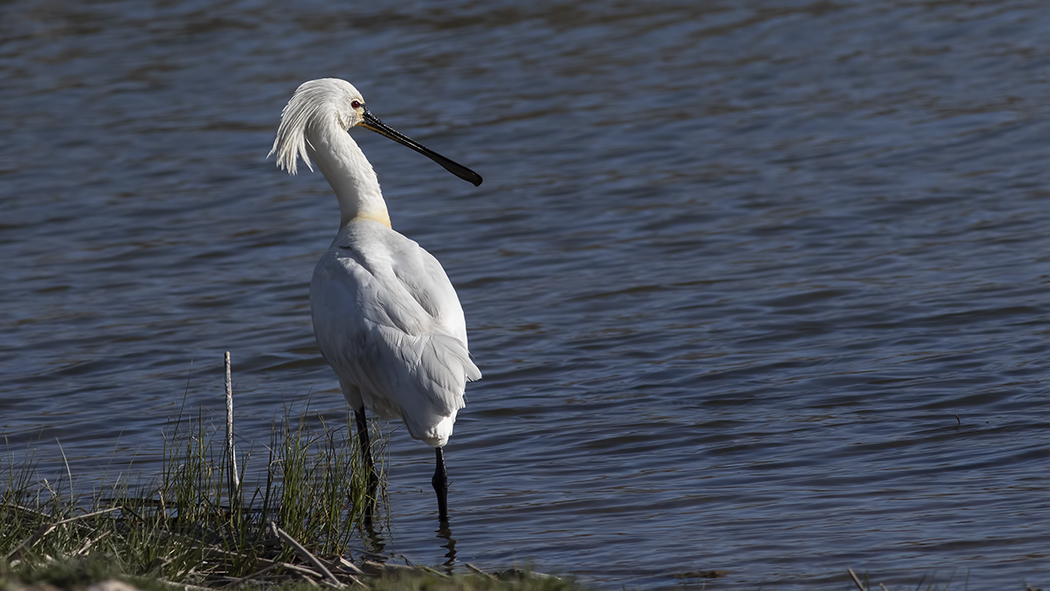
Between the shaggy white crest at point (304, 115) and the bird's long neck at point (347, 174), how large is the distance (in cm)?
6

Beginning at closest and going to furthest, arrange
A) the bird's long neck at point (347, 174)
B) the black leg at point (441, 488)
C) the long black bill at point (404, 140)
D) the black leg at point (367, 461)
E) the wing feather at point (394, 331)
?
the wing feather at point (394, 331)
the black leg at point (367, 461)
the black leg at point (441, 488)
the bird's long neck at point (347, 174)
the long black bill at point (404, 140)

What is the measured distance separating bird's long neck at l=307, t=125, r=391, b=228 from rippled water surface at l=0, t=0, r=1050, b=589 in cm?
146

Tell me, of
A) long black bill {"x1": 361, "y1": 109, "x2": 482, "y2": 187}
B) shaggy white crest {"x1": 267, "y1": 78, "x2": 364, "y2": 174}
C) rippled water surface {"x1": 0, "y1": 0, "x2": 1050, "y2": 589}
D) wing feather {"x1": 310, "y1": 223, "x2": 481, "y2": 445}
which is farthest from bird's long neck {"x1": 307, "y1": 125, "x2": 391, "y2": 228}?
rippled water surface {"x1": 0, "y1": 0, "x2": 1050, "y2": 589}

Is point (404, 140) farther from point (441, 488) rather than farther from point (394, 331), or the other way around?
point (441, 488)

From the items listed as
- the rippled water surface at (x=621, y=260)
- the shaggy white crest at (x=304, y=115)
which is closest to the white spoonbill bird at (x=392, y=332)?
the shaggy white crest at (x=304, y=115)

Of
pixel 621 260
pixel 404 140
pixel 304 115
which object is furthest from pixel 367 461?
pixel 621 260

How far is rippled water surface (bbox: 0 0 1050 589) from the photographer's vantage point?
7.10 metres

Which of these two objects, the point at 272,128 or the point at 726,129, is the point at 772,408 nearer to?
the point at 726,129

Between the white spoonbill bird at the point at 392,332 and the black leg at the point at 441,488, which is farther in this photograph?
the black leg at the point at 441,488

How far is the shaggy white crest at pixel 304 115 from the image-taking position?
7.74m

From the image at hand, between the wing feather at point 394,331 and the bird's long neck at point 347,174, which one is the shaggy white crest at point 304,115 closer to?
the bird's long neck at point 347,174

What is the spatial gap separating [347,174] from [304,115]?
39 cm

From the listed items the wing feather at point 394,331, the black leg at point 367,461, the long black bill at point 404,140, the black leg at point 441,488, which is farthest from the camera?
the long black bill at point 404,140

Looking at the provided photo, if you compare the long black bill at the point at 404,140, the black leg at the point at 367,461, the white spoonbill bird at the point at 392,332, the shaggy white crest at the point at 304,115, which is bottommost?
the black leg at the point at 367,461
